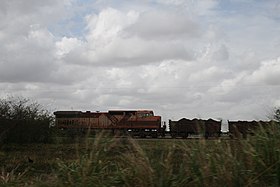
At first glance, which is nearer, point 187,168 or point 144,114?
point 187,168

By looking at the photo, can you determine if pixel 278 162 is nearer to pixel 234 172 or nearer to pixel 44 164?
pixel 234 172

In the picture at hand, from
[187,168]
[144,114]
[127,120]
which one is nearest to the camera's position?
[187,168]

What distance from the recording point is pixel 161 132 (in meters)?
58.0

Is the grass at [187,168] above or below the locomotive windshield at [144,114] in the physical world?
below

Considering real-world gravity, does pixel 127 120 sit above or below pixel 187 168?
above

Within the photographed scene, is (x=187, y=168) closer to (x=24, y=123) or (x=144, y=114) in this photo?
Result: (x=24, y=123)

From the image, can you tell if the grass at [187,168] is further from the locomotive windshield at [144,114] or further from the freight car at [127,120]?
the locomotive windshield at [144,114]

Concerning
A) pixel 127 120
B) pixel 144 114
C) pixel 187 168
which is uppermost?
pixel 144 114

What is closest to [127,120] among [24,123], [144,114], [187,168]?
[144,114]

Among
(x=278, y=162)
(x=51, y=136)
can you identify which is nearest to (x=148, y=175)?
(x=278, y=162)

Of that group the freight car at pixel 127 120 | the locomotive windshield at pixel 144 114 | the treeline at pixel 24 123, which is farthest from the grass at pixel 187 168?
the locomotive windshield at pixel 144 114

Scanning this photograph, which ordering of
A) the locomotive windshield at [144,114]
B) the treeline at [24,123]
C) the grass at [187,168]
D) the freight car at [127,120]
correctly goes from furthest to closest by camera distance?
1. the locomotive windshield at [144,114]
2. the freight car at [127,120]
3. the treeline at [24,123]
4. the grass at [187,168]

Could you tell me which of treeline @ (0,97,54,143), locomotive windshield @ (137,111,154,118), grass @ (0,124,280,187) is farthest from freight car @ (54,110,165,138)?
grass @ (0,124,280,187)

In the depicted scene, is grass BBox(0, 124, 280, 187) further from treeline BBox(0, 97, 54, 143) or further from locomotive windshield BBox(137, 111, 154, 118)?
locomotive windshield BBox(137, 111, 154, 118)
